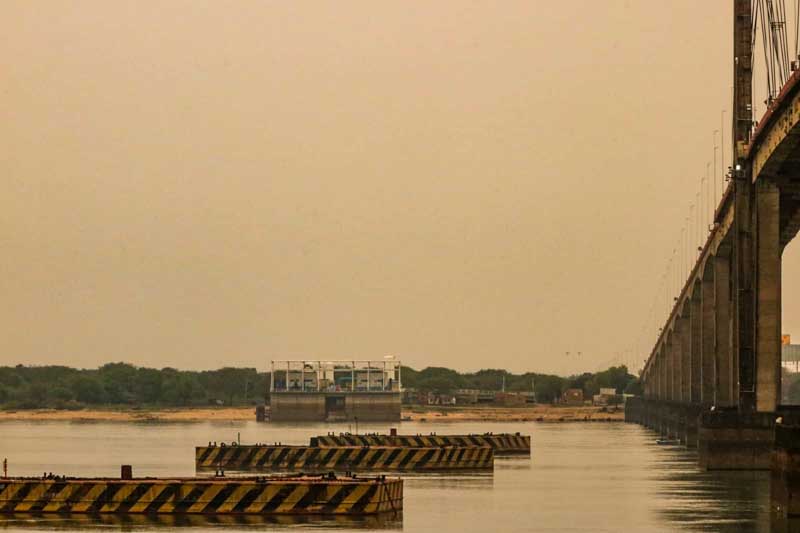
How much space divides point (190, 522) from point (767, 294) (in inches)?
1605

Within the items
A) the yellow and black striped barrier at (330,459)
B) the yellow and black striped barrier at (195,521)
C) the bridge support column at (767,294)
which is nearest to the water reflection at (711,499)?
the bridge support column at (767,294)

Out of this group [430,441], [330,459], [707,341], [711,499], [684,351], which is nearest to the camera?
[711,499]

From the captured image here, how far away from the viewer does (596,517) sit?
65.6 metres

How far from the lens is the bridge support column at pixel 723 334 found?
11525 cm

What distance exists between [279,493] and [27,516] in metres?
7.76

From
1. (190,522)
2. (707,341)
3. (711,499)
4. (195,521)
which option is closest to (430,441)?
(707,341)

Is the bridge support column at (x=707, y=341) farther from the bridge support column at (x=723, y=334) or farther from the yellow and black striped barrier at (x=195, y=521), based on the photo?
the yellow and black striped barrier at (x=195, y=521)

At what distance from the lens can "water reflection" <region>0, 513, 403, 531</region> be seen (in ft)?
191

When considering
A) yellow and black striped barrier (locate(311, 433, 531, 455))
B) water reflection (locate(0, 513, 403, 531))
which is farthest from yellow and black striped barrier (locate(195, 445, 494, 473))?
water reflection (locate(0, 513, 403, 531))

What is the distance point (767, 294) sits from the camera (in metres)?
93.1

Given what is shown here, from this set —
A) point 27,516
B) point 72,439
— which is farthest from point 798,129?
point 72,439

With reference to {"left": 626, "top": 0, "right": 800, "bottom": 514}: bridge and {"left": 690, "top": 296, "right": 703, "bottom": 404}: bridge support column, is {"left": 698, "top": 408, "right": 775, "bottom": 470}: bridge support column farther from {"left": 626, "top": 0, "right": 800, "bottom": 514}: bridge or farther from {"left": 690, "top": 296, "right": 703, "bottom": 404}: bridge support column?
{"left": 690, "top": 296, "right": 703, "bottom": 404}: bridge support column

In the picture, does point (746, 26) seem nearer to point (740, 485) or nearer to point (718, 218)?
point (718, 218)

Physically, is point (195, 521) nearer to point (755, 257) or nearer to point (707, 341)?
point (755, 257)
